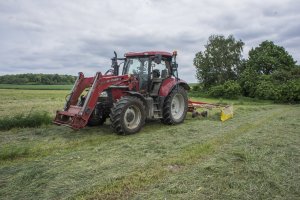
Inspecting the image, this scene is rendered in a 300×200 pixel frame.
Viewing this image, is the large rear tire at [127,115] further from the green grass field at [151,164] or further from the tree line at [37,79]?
the tree line at [37,79]

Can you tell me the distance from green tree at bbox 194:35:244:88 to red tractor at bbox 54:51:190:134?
19.6 metres

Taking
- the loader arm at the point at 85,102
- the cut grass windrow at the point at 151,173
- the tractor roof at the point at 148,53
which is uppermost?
the tractor roof at the point at 148,53

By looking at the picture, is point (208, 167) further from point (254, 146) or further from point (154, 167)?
point (254, 146)

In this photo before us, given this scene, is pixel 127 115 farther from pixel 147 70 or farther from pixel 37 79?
pixel 37 79

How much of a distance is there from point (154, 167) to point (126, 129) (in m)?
2.94

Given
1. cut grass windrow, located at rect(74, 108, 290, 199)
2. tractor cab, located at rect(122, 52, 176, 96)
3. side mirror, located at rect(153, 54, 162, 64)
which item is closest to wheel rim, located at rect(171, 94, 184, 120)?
tractor cab, located at rect(122, 52, 176, 96)

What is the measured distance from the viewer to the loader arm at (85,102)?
312 inches

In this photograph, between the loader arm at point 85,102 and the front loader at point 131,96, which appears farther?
the front loader at point 131,96

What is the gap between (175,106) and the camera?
1081 cm

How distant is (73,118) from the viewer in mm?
7918

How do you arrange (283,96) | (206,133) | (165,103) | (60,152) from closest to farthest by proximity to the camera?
(60,152) → (206,133) → (165,103) → (283,96)

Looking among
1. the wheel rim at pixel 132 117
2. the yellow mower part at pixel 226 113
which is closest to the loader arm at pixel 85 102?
the wheel rim at pixel 132 117

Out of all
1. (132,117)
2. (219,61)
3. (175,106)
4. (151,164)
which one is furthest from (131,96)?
(219,61)

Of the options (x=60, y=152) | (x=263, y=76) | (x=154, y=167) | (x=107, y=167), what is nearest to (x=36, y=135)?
(x=60, y=152)
